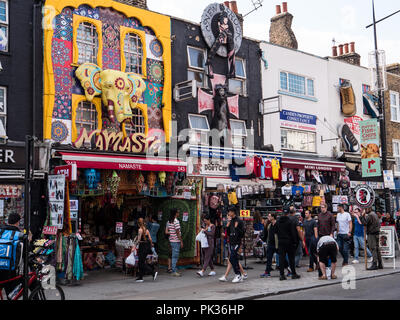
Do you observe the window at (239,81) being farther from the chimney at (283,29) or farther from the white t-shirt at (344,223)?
the white t-shirt at (344,223)

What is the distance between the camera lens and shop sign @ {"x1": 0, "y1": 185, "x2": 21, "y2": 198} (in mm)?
13377

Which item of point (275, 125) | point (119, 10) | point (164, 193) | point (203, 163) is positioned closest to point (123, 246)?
point (164, 193)

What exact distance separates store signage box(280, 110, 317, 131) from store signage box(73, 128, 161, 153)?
730cm

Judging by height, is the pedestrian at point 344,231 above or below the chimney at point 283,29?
below

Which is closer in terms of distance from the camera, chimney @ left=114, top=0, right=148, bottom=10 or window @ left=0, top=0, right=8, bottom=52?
window @ left=0, top=0, right=8, bottom=52

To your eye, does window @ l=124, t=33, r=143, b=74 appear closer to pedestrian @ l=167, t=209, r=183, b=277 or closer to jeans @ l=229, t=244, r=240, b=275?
pedestrian @ l=167, t=209, r=183, b=277

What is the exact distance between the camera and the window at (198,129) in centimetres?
1842

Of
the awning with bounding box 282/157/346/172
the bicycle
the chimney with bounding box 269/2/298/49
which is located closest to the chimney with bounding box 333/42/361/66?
the chimney with bounding box 269/2/298/49

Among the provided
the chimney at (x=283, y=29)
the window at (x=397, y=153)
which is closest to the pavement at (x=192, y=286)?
the chimney at (x=283, y=29)

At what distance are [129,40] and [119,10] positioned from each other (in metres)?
1.05

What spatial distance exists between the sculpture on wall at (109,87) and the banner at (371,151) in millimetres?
9364

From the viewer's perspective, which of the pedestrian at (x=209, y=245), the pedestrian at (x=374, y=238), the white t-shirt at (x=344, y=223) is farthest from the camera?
the white t-shirt at (x=344, y=223)
